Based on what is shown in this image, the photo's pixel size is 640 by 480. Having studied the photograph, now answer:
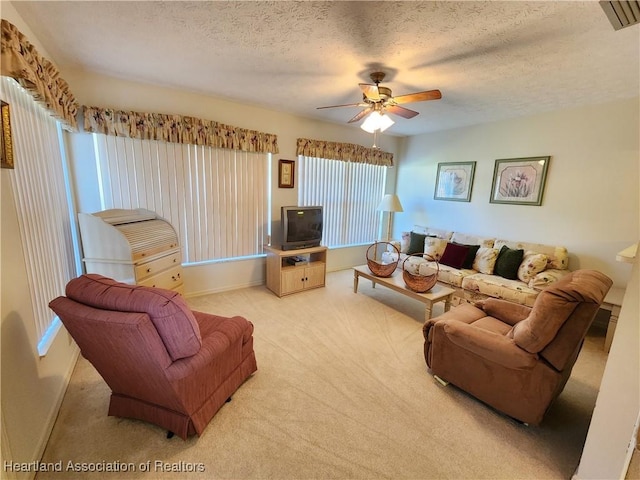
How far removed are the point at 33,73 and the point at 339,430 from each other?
269cm

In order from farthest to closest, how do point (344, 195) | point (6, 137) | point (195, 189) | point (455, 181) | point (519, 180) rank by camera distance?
point (344, 195) → point (455, 181) → point (519, 180) → point (195, 189) → point (6, 137)

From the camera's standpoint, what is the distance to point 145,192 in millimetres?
3002

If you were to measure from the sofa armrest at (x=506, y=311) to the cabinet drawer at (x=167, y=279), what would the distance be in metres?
2.99

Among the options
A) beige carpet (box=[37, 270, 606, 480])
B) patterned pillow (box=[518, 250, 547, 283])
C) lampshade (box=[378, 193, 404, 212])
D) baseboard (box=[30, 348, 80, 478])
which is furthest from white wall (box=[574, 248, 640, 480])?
lampshade (box=[378, 193, 404, 212])

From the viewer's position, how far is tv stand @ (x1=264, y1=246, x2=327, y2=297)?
3602mm

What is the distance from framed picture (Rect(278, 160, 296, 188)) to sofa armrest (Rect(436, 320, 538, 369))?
2879 mm

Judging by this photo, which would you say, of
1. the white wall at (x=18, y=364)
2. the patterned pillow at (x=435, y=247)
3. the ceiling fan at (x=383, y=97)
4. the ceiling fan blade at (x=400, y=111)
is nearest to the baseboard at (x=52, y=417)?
the white wall at (x=18, y=364)

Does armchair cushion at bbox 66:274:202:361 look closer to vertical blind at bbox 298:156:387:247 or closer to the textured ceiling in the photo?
the textured ceiling

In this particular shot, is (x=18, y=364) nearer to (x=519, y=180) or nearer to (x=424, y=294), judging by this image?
(x=424, y=294)

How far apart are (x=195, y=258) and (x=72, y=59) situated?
220cm

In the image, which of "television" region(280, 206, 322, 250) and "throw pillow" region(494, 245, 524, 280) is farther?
"television" region(280, 206, 322, 250)

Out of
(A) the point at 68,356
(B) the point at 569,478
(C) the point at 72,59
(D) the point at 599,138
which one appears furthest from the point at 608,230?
(C) the point at 72,59

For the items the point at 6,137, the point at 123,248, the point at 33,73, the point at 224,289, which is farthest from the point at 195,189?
the point at 6,137

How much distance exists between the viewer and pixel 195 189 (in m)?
3.32
